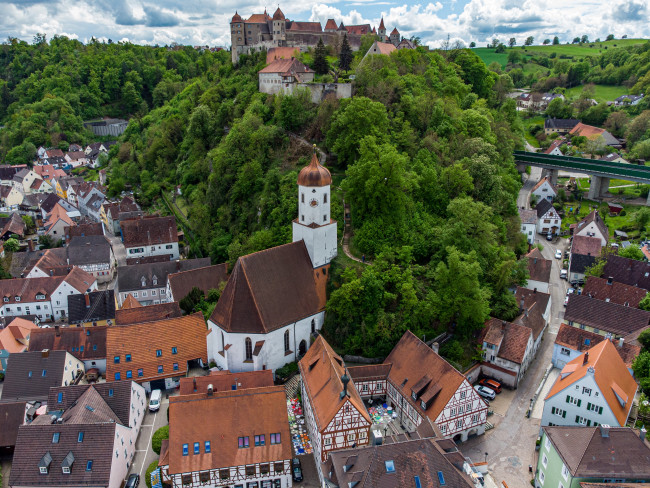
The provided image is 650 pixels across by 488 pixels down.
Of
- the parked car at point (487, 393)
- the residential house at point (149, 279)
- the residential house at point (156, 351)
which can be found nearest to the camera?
the parked car at point (487, 393)

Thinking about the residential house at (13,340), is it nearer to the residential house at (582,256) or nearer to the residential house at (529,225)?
the residential house at (582,256)

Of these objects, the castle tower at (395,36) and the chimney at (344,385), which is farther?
the castle tower at (395,36)

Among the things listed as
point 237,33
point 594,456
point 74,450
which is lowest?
point 74,450

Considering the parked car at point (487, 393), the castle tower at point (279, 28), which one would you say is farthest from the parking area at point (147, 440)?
the castle tower at point (279, 28)

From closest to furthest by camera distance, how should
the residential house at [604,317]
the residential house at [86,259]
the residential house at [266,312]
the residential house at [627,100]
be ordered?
1. the residential house at [266,312]
2. the residential house at [604,317]
3. the residential house at [86,259]
4. the residential house at [627,100]

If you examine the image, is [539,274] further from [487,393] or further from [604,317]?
[487,393]

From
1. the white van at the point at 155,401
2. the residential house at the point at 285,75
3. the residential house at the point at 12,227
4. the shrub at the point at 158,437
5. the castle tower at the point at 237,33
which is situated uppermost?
the castle tower at the point at 237,33

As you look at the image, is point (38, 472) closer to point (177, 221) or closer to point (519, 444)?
point (519, 444)

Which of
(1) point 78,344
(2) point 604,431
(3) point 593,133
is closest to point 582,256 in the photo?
(2) point 604,431
